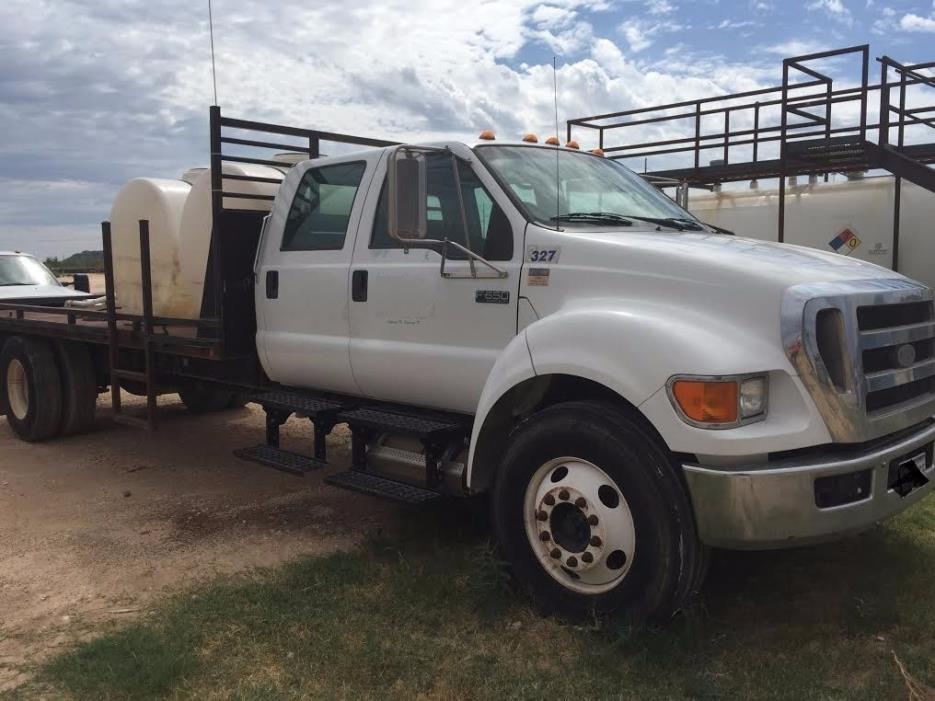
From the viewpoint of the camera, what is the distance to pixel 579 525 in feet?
12.1

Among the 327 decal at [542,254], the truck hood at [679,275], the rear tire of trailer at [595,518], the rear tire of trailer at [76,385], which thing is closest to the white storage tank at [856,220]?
the truck hood at [679,275]

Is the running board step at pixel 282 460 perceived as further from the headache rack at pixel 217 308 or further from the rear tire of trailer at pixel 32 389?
the rear tire of trailer at pixel 32 389

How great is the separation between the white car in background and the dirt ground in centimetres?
284

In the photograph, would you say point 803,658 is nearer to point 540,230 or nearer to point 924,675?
point 924,675

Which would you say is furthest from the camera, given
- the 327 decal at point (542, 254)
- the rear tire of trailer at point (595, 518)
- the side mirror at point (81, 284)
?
the side mirror at point (81, 284)

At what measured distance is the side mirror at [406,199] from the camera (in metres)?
4.02

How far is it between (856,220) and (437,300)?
6819mm

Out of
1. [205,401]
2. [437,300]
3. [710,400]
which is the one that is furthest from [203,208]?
[710,400]

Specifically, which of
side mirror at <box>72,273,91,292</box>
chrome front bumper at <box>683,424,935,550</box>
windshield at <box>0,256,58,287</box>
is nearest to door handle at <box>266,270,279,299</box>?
chrome front bumper at <box>683,424,935,550</box>

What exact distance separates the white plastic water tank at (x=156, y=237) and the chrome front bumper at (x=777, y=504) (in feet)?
13.8

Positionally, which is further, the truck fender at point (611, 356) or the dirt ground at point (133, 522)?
the dirt ground at point (133, 522)

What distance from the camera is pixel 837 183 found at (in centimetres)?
1002

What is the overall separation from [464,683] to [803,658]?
135 centimetres

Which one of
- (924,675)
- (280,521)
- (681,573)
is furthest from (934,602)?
(280,521)
